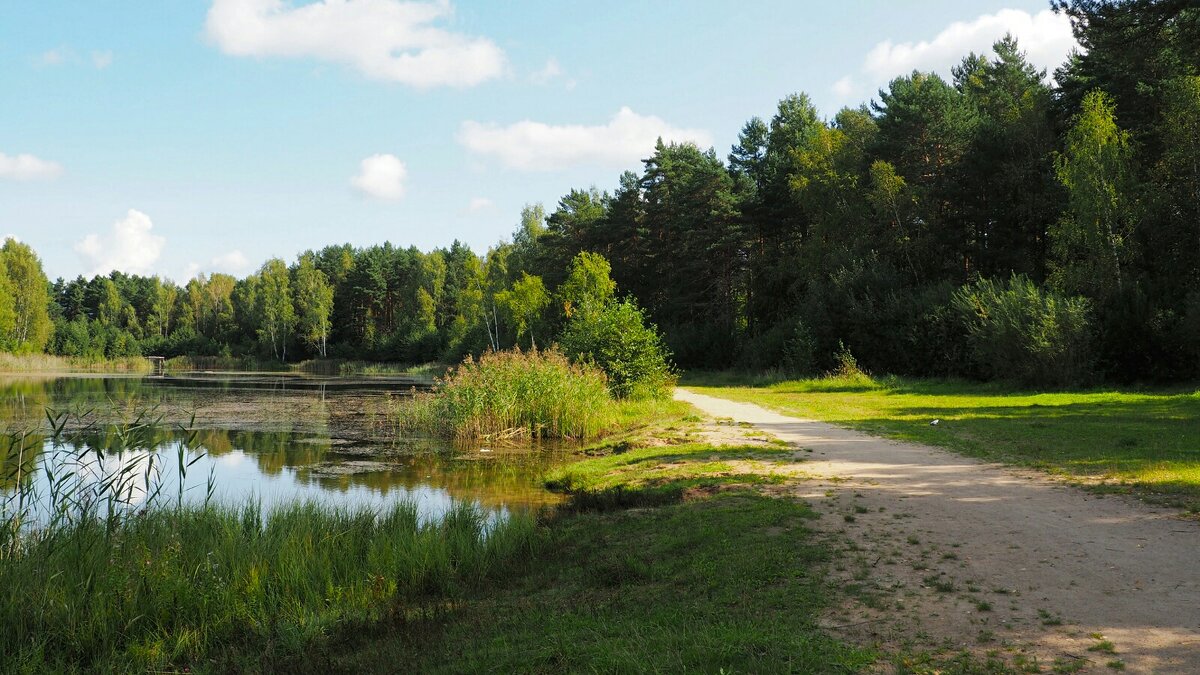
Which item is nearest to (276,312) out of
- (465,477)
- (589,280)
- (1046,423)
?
(589,280)

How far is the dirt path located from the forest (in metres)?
12.0

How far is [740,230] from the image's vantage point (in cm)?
5062

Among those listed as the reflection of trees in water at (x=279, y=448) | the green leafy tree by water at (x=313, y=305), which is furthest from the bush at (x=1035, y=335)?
the green leafy tree by water at (x=313, y=305)

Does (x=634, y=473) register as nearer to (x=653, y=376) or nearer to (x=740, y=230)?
(x=653, y=376)

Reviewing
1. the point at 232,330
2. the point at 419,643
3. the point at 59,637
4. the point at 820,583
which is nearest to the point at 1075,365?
the point at 820,583

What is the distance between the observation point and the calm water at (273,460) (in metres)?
8.93

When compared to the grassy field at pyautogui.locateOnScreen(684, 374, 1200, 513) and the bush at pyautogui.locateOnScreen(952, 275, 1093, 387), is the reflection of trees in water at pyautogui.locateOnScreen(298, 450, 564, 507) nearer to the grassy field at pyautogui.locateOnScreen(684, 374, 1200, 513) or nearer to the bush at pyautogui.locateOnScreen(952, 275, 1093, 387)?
the grassy field at pyautogui.locateOnScreen(684, 374, 1200, 513)

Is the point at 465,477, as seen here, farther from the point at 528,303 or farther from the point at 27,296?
the point at 27,296

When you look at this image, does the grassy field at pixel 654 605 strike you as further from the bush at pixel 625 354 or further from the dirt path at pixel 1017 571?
the bush at pixel 625 354

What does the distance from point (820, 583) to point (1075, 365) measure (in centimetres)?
2377

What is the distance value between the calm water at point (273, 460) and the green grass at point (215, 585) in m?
0.64

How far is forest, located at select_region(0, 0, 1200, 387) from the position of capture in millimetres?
25156

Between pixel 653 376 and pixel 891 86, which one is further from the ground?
pixel 891 86

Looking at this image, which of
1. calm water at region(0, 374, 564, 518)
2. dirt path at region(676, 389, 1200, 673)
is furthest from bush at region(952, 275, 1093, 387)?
dirt path at region(676, 389, 1200, 673)
